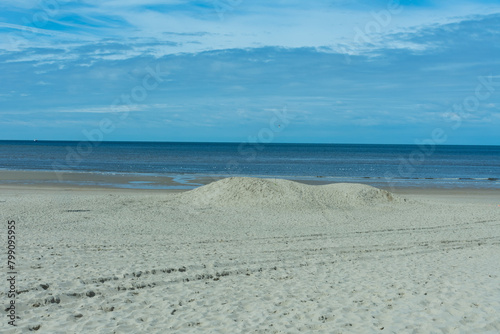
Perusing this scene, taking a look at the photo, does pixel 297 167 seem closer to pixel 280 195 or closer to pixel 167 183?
pixel 167 183

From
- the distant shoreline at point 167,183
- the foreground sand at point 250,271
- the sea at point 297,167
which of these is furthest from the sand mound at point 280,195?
the sea at point 297,167

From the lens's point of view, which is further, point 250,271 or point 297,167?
point 297,167

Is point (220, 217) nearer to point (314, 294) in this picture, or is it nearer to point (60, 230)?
point (60, 230)

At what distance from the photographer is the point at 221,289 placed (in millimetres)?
8703

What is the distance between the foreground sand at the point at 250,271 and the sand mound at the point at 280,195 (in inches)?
58.2

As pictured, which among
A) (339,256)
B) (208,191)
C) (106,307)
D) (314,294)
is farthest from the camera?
(208,191)

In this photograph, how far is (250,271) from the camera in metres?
10.2

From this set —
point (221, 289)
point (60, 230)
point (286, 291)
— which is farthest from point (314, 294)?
point (60, 230)

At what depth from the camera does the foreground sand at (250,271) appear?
705 cm

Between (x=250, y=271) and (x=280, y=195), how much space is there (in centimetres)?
1294

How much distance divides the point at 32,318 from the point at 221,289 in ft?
10.4

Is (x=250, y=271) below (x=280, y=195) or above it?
below

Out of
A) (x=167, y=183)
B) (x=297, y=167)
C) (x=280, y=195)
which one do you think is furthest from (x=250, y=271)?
(x=297, y=167)

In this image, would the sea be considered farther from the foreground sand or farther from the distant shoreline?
the foreground sand
